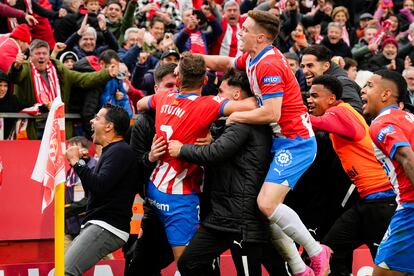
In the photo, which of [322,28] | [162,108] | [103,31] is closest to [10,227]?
[162,108]

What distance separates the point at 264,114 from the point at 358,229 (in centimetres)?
202

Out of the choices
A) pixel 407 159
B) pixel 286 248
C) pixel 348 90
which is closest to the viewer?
pixel 407 159

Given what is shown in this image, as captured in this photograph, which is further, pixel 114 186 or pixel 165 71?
pixel 165 71

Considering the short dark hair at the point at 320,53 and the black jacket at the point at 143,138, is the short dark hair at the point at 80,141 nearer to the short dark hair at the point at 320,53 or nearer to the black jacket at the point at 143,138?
the black jacket at the point at 143,138

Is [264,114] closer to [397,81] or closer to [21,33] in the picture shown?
[397,81]

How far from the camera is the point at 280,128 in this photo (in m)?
8.18

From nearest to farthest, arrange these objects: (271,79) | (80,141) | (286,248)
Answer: (271,79) < (286,248) < (80,141)

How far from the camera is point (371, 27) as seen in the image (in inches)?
722

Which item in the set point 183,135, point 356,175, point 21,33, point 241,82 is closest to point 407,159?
point 356,175

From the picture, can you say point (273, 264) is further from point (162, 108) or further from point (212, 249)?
point (162, 108)

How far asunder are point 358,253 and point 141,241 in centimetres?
307

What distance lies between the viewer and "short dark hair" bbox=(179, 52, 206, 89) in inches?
323

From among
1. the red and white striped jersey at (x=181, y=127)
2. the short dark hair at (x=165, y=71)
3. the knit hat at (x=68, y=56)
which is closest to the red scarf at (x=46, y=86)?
the knit hat at (x=68, y=56)

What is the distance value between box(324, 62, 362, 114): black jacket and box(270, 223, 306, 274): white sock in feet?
6.17
